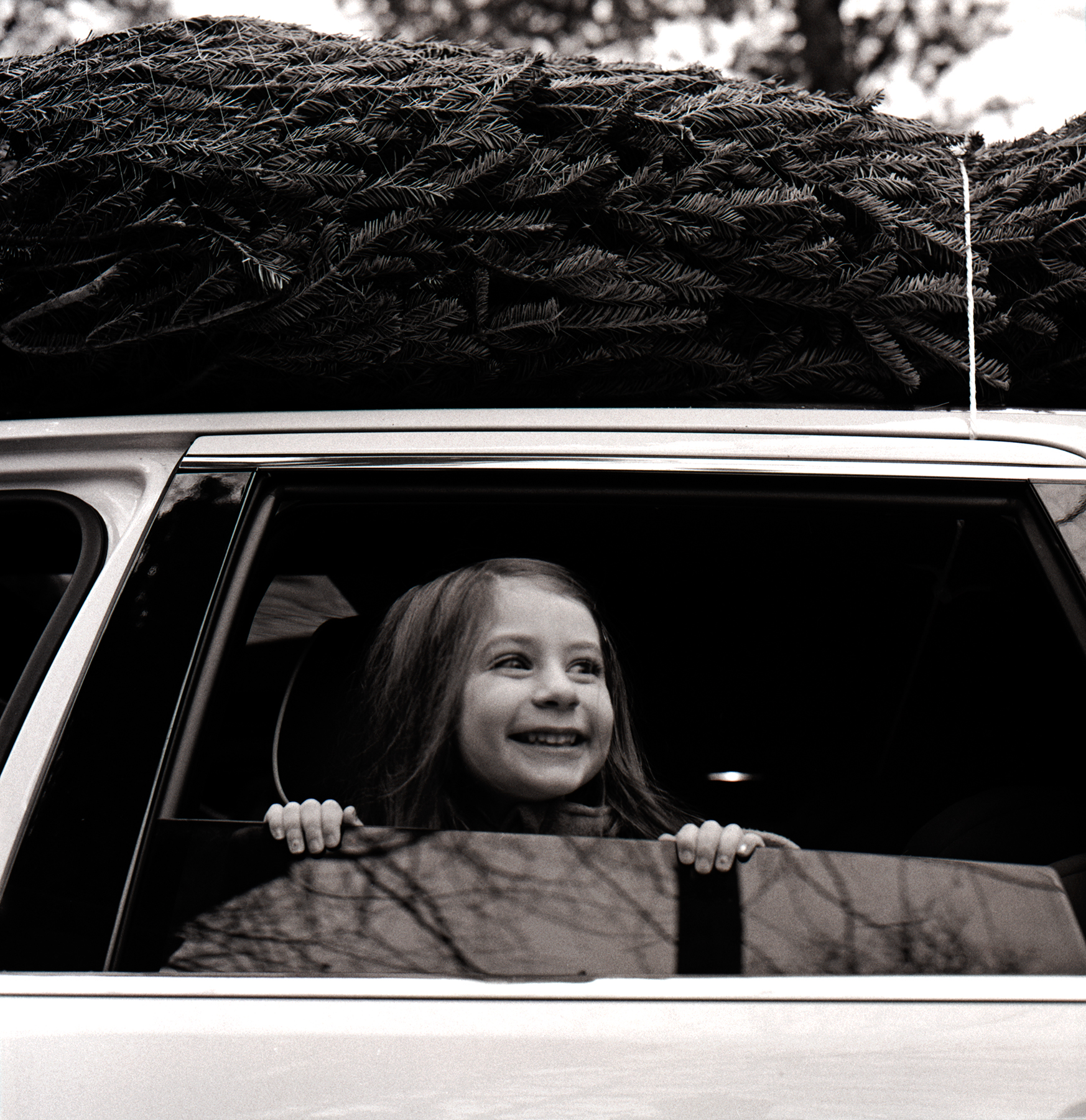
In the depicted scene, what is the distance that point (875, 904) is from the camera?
46.4 inches

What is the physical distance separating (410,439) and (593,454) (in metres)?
0.25

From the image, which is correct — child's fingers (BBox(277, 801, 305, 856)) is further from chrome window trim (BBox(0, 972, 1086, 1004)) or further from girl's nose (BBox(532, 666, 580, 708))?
girl's nose (BBox(532, 666, 580, 708))

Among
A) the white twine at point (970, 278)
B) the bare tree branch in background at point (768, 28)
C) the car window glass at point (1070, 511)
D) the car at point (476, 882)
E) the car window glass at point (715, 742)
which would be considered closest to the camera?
the car at point (476, 882)

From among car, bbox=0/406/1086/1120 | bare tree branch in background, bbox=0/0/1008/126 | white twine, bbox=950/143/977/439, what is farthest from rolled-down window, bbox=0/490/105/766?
bare tree branch in background, bbox=0/0/1008/126

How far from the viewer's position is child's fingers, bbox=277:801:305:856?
122cm

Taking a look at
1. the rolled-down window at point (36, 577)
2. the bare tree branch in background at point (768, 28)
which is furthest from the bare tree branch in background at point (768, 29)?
the rolled-down window at point (36, 577)

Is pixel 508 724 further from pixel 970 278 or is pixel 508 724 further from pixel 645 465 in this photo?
pixel 970 278

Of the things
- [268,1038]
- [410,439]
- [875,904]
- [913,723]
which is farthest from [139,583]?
[913,723]

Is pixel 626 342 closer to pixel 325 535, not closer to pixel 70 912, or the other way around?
pixel 325 535

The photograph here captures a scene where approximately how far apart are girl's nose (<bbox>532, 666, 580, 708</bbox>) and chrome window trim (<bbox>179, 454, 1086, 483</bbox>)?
0.36m

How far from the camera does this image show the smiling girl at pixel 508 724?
5.19ft

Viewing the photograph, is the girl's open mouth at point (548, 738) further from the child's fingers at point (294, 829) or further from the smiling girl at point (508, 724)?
the child's fingers at point (294, 829)

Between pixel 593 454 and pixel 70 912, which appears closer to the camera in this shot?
pixel 70 912

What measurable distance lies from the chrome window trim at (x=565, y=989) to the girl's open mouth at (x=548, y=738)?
0.50 m
